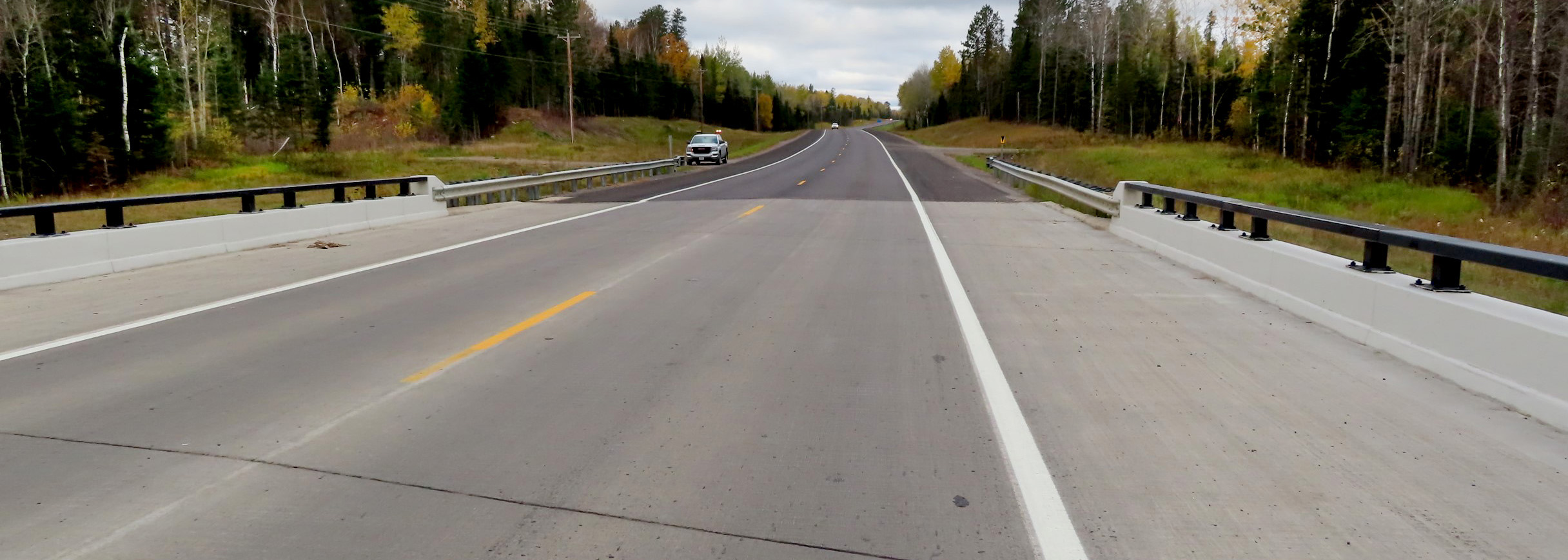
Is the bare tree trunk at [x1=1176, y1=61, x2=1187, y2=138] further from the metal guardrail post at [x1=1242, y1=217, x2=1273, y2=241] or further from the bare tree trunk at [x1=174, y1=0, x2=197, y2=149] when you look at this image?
the bare tree trunk at [x1=174, y1=0, x2=197, y2=149]

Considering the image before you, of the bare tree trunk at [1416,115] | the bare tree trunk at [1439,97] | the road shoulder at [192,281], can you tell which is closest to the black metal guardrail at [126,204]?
the road shoulder at [192,281]

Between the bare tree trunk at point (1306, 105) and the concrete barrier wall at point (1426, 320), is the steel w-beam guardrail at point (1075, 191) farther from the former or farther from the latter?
the bare tree trunk at point (1306, 105)

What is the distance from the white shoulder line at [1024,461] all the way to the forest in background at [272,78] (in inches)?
1774

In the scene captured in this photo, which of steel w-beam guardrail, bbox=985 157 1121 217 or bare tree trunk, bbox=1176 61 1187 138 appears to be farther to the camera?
bare tree trunk, bbox=1176 61 1187 138

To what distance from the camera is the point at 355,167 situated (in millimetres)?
46125

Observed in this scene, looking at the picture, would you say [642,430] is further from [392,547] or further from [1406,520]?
[1406,520]

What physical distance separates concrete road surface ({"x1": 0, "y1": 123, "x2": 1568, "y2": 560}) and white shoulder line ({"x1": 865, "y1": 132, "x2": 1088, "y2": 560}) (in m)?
0.02

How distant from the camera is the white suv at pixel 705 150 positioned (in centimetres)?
5006

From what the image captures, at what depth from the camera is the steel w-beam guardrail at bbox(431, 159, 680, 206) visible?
2027 centimetres

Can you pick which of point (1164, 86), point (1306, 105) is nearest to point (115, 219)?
point (1306, 105)

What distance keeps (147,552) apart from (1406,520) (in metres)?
4.99

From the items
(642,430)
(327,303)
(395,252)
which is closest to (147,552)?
(642,430)

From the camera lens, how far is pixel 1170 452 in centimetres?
475

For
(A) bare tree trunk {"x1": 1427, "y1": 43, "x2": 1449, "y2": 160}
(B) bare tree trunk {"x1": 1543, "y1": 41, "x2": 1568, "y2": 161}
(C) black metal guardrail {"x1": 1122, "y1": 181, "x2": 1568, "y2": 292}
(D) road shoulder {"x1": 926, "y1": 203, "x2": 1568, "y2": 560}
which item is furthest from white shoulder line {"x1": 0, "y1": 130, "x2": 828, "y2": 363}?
(A) bare tree trunk {"x1": 1427, "y1": 43, "x2": 1449, "y2": 160}
